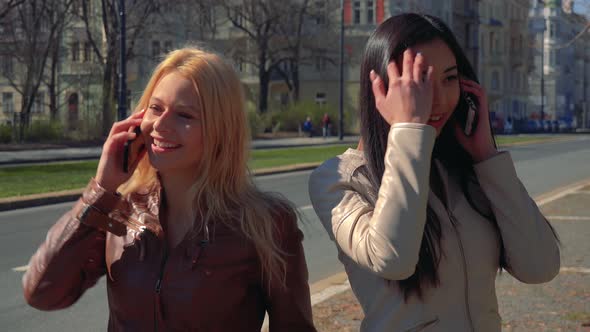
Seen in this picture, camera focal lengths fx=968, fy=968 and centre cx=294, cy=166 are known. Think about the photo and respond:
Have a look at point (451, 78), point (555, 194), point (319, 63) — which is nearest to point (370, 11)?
point (319, 63)

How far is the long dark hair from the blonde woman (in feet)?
1.14

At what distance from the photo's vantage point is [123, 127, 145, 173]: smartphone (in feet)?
8.34

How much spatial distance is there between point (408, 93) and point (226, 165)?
0.61m

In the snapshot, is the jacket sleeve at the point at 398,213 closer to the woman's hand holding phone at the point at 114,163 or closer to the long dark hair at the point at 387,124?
the long dark hair at the point at 387,124

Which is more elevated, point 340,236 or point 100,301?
point 340,236

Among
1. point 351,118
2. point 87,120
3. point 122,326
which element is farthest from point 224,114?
point 351,118

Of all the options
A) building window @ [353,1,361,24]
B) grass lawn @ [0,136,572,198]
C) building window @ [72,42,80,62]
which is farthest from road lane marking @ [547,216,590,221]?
building window @ [353,1,361,24]

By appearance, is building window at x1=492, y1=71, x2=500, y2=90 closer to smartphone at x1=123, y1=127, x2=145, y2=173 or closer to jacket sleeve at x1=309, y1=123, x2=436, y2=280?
smartphone at x1=123, y1=127, x2=145, y2=173

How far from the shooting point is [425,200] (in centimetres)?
218

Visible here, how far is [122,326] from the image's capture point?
8.11 ft

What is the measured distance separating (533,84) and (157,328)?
4337 inches

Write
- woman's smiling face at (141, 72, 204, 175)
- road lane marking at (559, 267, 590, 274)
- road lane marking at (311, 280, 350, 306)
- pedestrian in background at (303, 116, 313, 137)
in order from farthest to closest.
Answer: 1. pedestrian in background at (303, 116, 313, 137)
2. road lane marking at (559, 267, 590, 274)
3. road lane marking at (311, 280, 350, 306)
4. woman's smiling face at (141, 72, 204, 175)

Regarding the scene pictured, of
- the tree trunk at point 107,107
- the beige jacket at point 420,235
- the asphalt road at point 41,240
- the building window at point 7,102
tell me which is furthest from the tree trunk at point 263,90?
the beige jacket at point 420,235

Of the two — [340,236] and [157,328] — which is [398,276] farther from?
[157,328]
